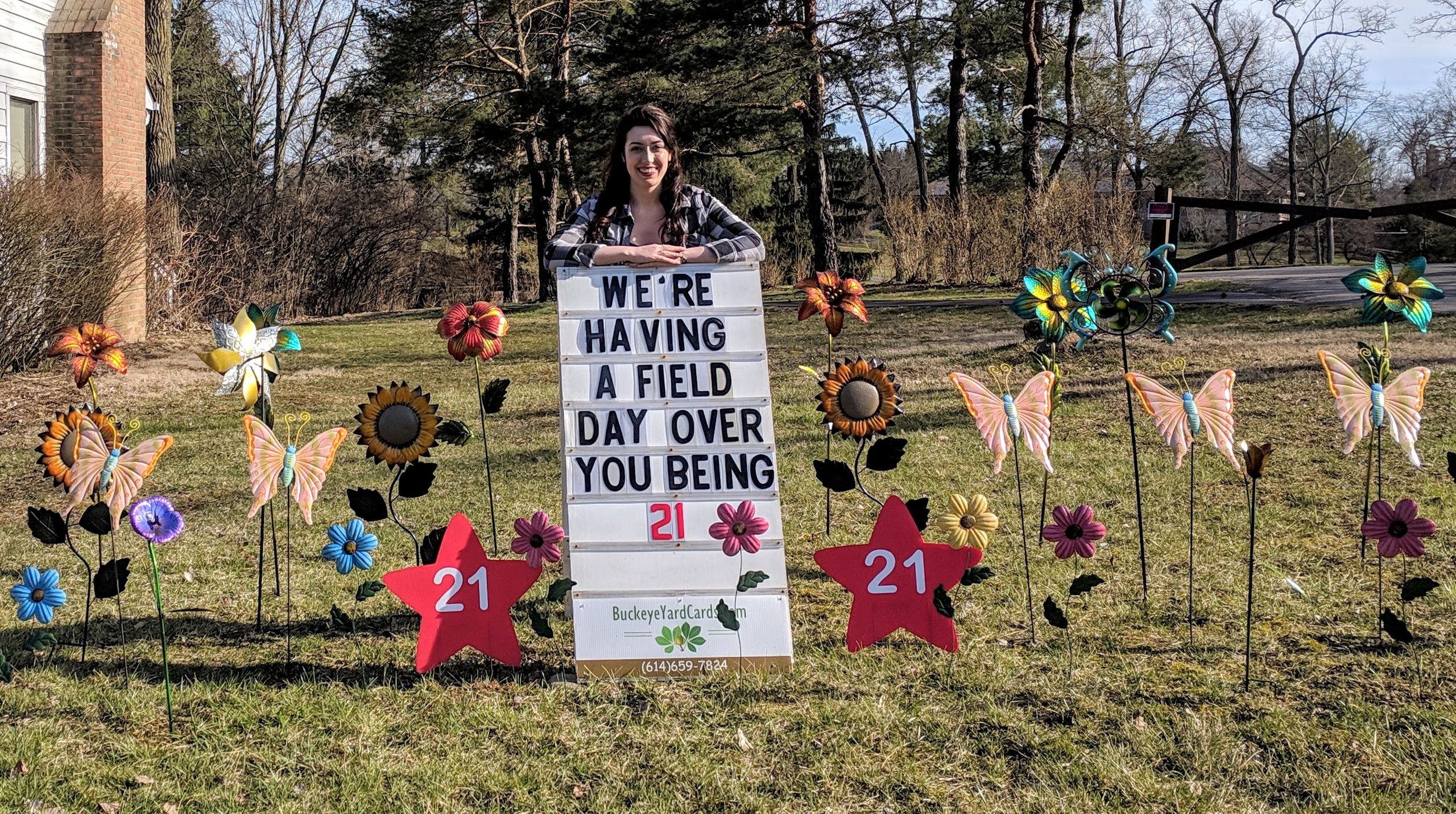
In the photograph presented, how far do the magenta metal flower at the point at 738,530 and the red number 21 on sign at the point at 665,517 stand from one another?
125 mm

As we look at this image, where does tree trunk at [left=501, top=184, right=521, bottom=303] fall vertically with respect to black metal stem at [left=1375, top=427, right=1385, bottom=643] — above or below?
above

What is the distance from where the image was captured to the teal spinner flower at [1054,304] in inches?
145

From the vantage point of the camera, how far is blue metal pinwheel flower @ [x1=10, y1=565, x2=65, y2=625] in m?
3.30

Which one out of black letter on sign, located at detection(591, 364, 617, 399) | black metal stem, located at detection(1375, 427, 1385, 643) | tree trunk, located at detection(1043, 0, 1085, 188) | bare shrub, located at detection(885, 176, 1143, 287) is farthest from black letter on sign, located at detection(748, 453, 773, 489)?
tree trunk, located at detection(1043, 0, 1085, 188)

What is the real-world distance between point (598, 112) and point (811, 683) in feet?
58.4

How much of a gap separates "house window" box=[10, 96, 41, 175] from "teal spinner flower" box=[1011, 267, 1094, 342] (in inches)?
516

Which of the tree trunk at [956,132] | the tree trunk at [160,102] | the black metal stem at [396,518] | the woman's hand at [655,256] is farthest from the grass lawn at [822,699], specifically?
the tree trunk at [956,132]

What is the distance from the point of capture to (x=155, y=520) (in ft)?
10.7

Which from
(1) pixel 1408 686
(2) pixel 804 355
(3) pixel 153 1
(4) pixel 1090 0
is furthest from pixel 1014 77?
(1) pixel 1408 686

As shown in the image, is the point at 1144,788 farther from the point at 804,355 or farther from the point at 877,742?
the point at 804,355

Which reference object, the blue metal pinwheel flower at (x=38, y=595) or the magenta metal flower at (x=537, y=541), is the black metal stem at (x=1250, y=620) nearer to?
the magenta metal flower at (x=537, y=541)

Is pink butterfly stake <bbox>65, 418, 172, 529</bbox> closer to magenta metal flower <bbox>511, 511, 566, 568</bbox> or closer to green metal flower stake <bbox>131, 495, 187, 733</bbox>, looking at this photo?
green metal flower stake <bbox>131, 495, 187, 733</bbox>

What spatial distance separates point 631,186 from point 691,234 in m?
0.27

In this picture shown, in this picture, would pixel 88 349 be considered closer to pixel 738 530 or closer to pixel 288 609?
pixel 288 609
